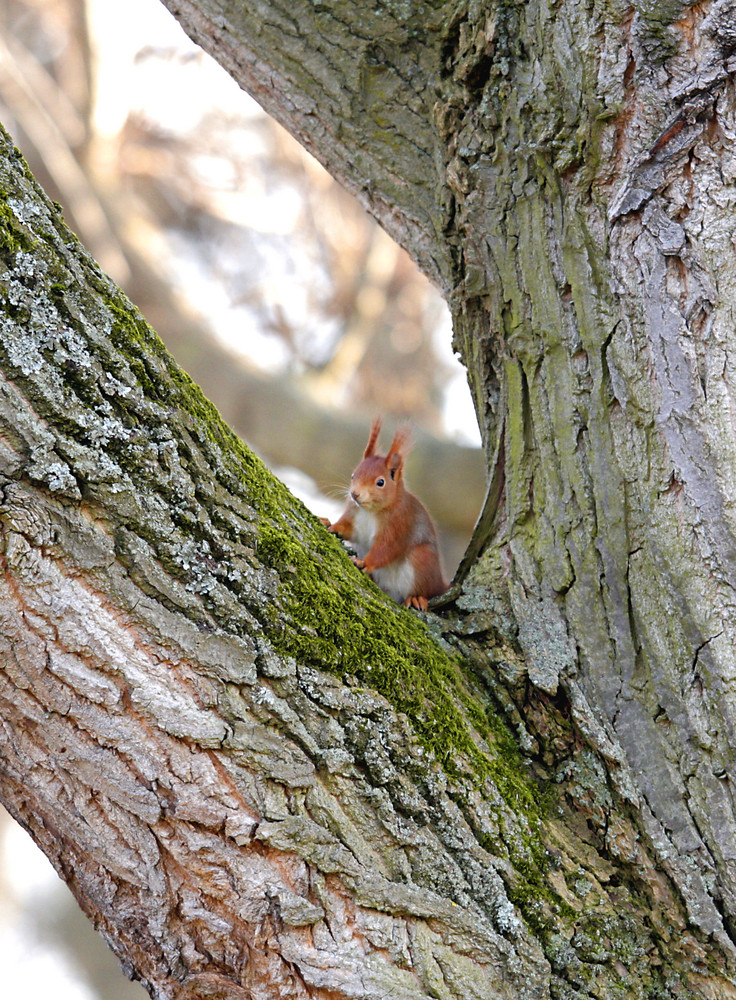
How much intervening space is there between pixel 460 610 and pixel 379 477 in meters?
1.27

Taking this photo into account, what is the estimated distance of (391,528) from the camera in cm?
289

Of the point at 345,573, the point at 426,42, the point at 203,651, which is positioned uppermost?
the point at 426,42

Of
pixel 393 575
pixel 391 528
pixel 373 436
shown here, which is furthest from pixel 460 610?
pixel 373 436

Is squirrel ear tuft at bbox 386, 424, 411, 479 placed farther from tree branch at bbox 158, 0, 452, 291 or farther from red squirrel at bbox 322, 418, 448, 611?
tree branch at bbox 158, 0, 452, 291

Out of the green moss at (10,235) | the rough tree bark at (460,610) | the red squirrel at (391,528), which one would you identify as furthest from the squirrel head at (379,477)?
the green moss at (10,235)

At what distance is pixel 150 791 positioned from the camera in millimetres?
1134

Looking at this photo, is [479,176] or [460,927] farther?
[479,176]

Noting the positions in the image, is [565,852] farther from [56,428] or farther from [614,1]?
[614,1]

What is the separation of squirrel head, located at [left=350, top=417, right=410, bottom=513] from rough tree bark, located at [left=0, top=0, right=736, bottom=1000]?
3.36 ft

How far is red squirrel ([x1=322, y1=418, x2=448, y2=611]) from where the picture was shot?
2.73 m

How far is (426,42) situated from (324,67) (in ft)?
0.78

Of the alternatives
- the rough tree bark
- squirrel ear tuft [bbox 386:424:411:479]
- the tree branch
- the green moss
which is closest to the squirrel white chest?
squirrel ear tuft [bbox 386:424:411:479]

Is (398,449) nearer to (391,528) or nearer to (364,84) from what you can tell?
(391,528)

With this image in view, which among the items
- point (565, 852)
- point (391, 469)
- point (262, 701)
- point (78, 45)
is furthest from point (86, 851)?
point (78, 45)
